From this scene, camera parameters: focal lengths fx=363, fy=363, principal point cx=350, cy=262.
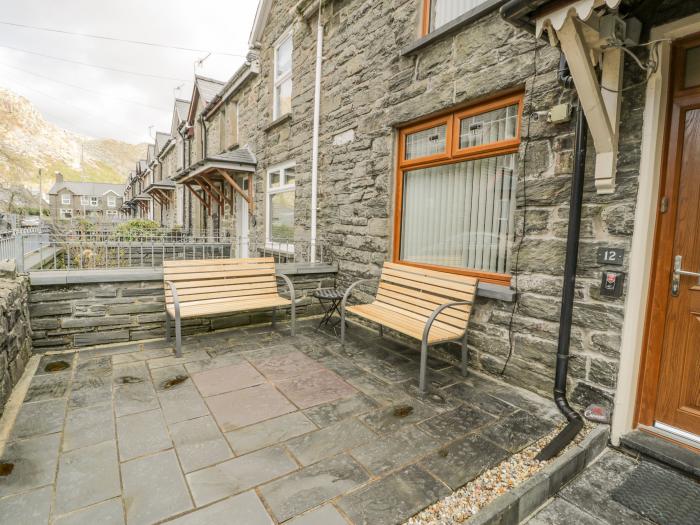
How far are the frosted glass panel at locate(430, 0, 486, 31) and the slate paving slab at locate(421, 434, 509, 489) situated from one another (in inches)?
152

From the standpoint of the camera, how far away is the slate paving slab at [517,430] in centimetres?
228

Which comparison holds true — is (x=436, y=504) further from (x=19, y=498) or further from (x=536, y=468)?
(x=19, y=498)

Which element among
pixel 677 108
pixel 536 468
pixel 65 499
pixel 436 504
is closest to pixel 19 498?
pixel 65 499

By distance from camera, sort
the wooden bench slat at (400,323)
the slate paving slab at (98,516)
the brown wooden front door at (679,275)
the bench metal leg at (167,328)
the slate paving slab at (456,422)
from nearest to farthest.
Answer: the slate paving slab at (98,516) < the brown wooden front door at (679,275) < the slate paving slab at (456,422) < the wooden bench slat at (400,323) < the bench metal leg at (167,328)

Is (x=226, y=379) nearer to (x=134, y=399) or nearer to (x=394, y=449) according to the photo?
(x=134, y=399)

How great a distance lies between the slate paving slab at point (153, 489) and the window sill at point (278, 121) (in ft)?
19.7

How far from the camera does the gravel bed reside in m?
1.67

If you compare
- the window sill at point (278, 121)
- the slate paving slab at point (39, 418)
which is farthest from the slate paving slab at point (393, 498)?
the window sill at point (278, 121)

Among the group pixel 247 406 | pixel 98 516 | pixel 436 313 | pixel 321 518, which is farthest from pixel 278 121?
pixel 321 518

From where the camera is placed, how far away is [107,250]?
4738 mm

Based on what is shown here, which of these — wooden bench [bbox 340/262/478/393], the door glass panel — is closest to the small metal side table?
wooden bench [bbox 340/262/478/393]

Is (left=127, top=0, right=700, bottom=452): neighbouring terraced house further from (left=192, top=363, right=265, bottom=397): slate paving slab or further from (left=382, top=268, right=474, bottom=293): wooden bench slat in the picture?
(left=192, top=363, right=265, bottom=397): slate paving slab

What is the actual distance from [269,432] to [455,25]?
Answer: 150 inches

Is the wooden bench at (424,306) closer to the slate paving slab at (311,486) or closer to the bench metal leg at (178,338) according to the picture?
the slate paving slab at (311,486)
